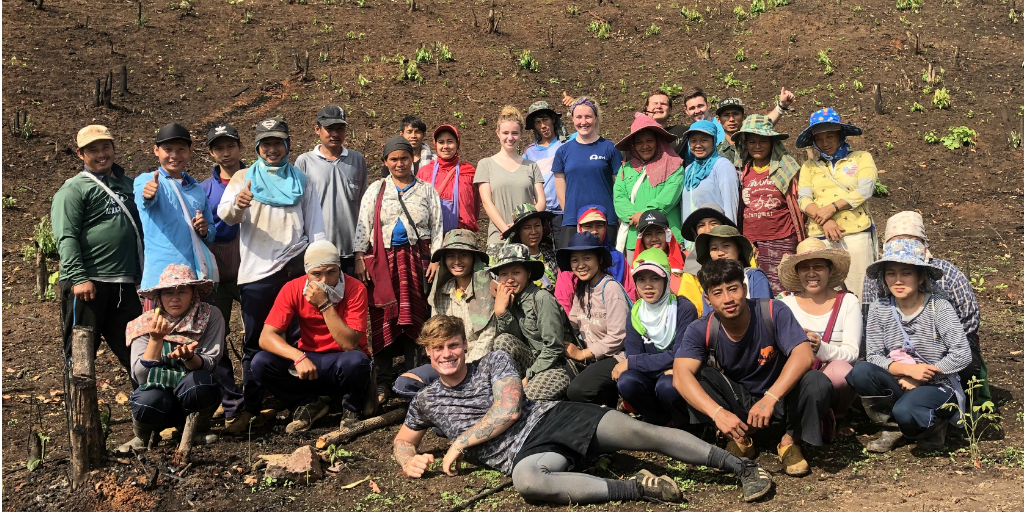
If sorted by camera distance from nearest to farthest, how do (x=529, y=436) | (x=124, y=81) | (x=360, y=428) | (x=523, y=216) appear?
(x=529, y=436), (x=360, y=428), (x=523, y=216), (x=124, y=81)

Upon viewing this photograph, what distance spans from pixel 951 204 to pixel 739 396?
8858mm

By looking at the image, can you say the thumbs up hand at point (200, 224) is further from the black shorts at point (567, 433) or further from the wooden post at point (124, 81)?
the wooden post at point (124, 81)

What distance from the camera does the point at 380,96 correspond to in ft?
53.5

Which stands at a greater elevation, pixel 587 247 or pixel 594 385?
pixel 587 247

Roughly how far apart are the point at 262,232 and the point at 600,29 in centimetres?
1418

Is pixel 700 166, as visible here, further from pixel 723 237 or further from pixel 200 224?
pixel 200 224

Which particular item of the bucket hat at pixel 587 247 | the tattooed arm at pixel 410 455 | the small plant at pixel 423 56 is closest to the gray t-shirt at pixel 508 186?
the bucket hat at pixel 587 247

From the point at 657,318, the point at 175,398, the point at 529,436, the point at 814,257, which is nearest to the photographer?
the point at 529,436

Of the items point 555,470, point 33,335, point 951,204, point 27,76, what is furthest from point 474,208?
point 27,76

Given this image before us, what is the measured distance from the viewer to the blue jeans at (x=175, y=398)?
613 cm

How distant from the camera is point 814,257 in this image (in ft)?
19.3

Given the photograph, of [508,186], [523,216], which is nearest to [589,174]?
[508,186]

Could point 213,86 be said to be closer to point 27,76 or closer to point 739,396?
point 27,76

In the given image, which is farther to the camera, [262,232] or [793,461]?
[262,232]
